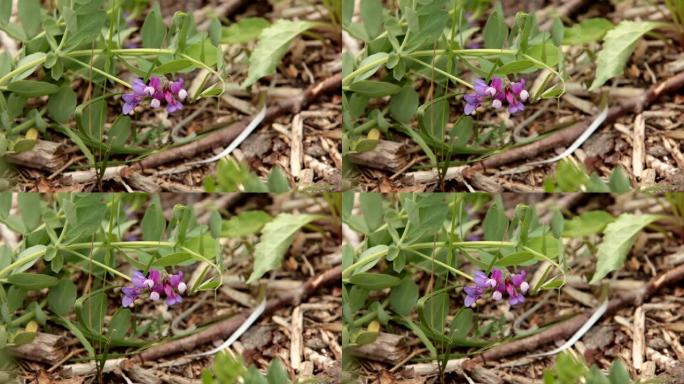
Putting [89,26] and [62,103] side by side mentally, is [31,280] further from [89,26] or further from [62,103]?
[89,26]

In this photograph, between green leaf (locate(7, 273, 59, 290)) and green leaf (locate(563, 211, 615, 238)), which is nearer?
green leaf (locate(7, 273, 59, 290))

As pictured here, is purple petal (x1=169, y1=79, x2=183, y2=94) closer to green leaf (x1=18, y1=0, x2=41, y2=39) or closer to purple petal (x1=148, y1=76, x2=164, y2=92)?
purple petal (x1=148, y1=76, x2=164, y2=92)

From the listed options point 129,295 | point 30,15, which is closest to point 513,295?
point 129,295

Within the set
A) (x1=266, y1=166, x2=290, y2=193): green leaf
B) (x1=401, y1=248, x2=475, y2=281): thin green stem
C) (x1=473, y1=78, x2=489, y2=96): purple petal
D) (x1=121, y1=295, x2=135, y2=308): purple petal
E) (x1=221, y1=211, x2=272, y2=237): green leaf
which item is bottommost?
(x1=121, y1=295, x2=135, y2=308): purple petal

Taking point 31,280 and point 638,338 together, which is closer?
point 31,280

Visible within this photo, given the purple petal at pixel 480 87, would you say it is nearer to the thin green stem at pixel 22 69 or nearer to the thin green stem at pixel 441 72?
the thin green stem at pixel 441 72

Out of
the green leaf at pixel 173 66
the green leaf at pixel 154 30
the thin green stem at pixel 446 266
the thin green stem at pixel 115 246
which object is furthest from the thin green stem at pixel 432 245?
the green leaf at pixel 154 30

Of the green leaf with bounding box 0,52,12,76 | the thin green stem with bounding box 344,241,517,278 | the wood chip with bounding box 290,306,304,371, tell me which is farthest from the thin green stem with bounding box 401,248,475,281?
the green leaf with bounding box 0,52,12,76
